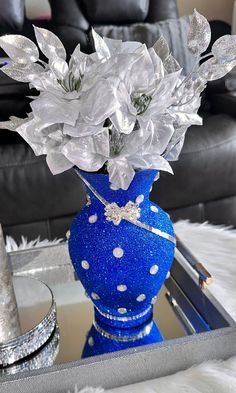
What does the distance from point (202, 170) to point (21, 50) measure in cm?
83

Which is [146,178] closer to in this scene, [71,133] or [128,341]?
[71,133]

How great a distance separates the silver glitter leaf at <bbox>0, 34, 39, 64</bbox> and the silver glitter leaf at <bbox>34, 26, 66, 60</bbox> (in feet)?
0.05

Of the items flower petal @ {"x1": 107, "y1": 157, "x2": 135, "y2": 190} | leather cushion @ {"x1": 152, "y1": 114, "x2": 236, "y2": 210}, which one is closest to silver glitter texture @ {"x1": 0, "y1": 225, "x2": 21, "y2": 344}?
flower petal @ {"x1": 107, "y1": 157, "x2": 135, "y2": 190}

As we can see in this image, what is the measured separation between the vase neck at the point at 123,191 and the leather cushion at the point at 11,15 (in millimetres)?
1441

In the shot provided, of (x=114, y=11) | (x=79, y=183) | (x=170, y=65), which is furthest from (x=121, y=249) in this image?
(x=114, y=11)

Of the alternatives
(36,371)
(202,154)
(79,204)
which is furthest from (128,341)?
(202,154)

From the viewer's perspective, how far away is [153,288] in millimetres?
676

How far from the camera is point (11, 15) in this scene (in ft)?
6.12

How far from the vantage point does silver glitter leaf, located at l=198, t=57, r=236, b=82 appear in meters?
0.58

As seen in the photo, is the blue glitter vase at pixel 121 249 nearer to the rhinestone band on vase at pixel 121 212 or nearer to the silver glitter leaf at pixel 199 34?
the rhinestone band on vase at pixel 121 212

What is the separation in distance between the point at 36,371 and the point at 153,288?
19 cm

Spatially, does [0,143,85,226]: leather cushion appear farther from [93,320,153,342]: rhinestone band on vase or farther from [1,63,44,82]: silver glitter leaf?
[1,63,44,82]: silver glitter leaf

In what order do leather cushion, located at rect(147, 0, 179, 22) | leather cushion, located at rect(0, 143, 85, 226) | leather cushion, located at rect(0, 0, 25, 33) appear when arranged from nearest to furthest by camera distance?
leather cushion, located at rect(0, 143, 85, 226) → leather cushion, located at rect(0, 0, 25, 33) → leather cushion, located at rect(147, 0, 179, 22)

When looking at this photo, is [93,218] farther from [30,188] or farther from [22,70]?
[30,188]
